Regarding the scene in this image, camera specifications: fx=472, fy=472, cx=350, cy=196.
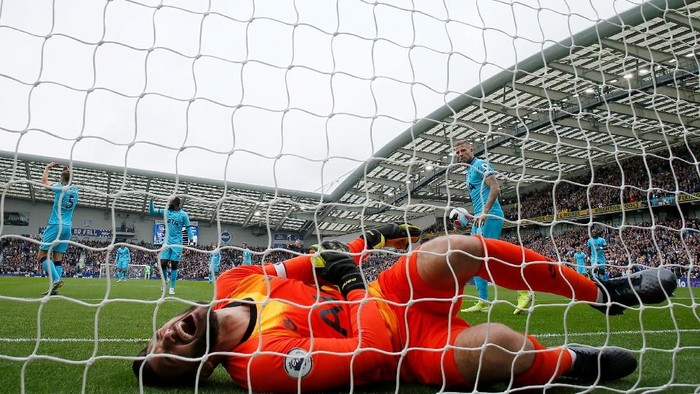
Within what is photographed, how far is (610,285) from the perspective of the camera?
2.18m

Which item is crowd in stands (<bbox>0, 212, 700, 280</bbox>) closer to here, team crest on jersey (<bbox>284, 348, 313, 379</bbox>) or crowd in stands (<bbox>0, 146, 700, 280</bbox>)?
crowd in stands (<bbox>0, 146, 700, 280</bbox>)

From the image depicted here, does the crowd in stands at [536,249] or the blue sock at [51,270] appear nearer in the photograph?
the blue sock at [51,270]

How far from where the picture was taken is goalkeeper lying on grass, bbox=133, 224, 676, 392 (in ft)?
5.57

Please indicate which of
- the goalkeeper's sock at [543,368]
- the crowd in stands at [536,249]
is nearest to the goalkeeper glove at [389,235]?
the goalkeeper's sock at [543,368]

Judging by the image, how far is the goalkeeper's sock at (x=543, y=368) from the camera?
5.83 ft

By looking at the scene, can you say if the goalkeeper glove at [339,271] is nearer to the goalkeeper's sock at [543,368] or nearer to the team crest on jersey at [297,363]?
the team crest on jersey at [297,363]

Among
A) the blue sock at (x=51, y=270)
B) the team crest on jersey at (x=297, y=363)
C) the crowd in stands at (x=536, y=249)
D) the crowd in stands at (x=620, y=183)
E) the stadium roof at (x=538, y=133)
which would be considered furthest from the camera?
the crowd in stands at (x=620, y=183)

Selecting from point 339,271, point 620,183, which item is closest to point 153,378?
point 339,271

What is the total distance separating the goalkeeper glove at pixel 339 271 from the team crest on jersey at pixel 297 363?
1.36ft

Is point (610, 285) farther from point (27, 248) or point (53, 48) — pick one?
point (27, 248)

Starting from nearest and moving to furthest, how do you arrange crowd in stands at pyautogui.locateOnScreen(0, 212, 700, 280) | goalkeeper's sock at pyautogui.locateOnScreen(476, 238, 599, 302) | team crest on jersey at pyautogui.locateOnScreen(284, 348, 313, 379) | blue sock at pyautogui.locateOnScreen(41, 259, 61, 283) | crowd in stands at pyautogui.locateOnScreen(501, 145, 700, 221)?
blue sock at pyautogui.locateOnScreen(41, 259, 61, 283) → team crest on jersey at pyautogui.locateOnScreen(284, 348, 313, 379) → goalkeeper's sock at pyautogui.locateOnScreen(476, 238, 599, 302) → crowd in stands at pyautogui.locateOnScreen(0, 212, 700, 280) → crowd in stands at pyautogui.locateOnScreen(501, 145, 700, 221)

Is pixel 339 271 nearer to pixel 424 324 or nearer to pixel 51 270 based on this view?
pixel 424 324

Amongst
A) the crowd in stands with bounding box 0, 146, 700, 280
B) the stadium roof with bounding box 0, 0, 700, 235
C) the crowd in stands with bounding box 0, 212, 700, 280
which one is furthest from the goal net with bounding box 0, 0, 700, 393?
the crowd in stands with bounding box 0, 146, 700, 280

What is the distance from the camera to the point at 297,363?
5.49 feet
